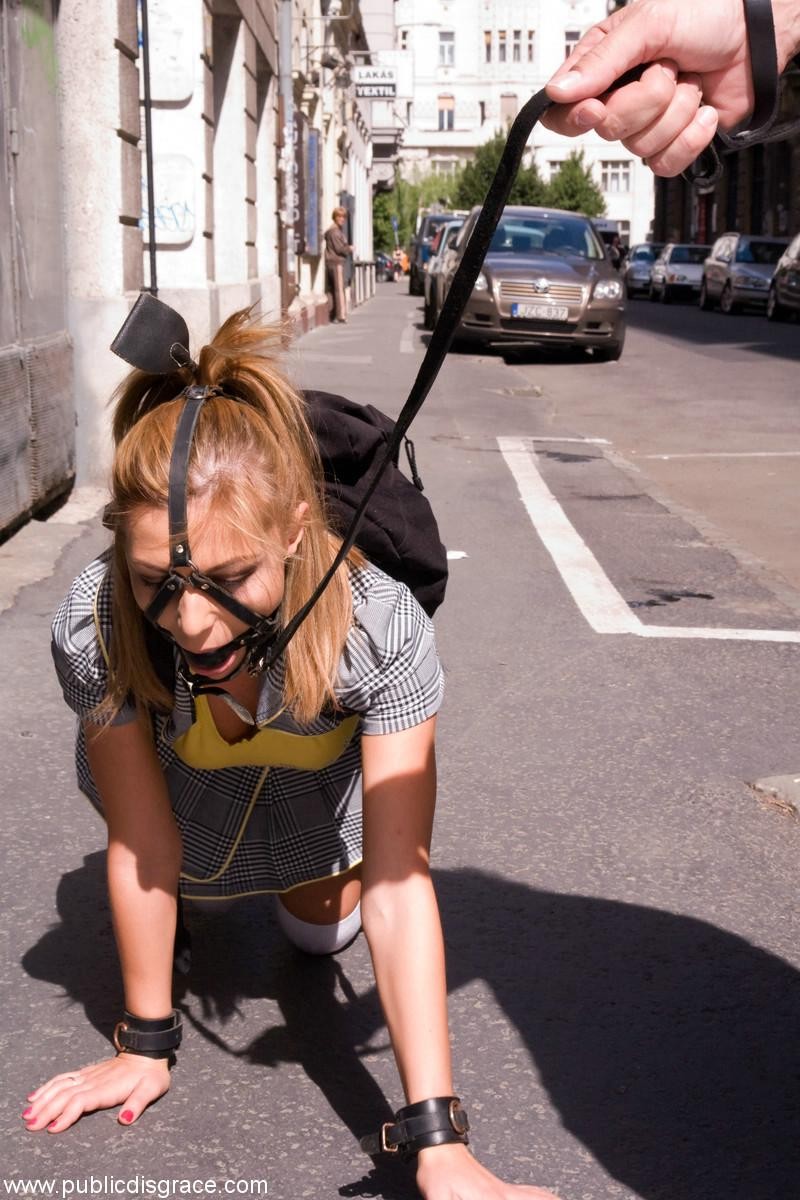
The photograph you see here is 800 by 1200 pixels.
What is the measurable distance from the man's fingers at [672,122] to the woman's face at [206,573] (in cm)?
78

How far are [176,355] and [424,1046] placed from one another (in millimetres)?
1017

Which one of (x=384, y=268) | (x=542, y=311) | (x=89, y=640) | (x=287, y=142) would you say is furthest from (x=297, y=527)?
(x=384, y=268)

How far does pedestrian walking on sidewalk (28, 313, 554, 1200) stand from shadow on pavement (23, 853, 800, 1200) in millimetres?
158

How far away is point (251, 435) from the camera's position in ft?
7.19

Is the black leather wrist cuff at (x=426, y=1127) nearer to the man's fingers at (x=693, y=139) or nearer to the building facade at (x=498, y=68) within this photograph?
the man's fingers at (x=693, y=139)

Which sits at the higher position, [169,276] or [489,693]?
[169,276]

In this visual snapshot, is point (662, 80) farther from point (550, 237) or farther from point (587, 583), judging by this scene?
point (550, 237)

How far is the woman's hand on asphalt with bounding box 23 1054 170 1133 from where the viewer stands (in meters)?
2.40

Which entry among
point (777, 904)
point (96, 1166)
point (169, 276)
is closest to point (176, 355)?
point (96, 1166)

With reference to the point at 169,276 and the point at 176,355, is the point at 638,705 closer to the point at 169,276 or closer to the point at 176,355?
the point at 176,355

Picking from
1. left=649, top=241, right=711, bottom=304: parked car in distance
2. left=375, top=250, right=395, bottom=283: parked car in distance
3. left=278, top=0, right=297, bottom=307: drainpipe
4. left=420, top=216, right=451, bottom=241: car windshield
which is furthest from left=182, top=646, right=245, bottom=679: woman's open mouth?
left=375, top=250, right=395, bottom=283: parked car in distance

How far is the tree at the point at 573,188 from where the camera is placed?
8301cm

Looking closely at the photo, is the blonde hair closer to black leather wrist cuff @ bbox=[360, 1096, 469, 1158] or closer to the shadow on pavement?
black leather wrist cuff @ bbox=[360, 1096, 469, 1158]

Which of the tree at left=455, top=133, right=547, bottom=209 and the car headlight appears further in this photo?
the tree at left=455, top=133, right=547, bottom=209
